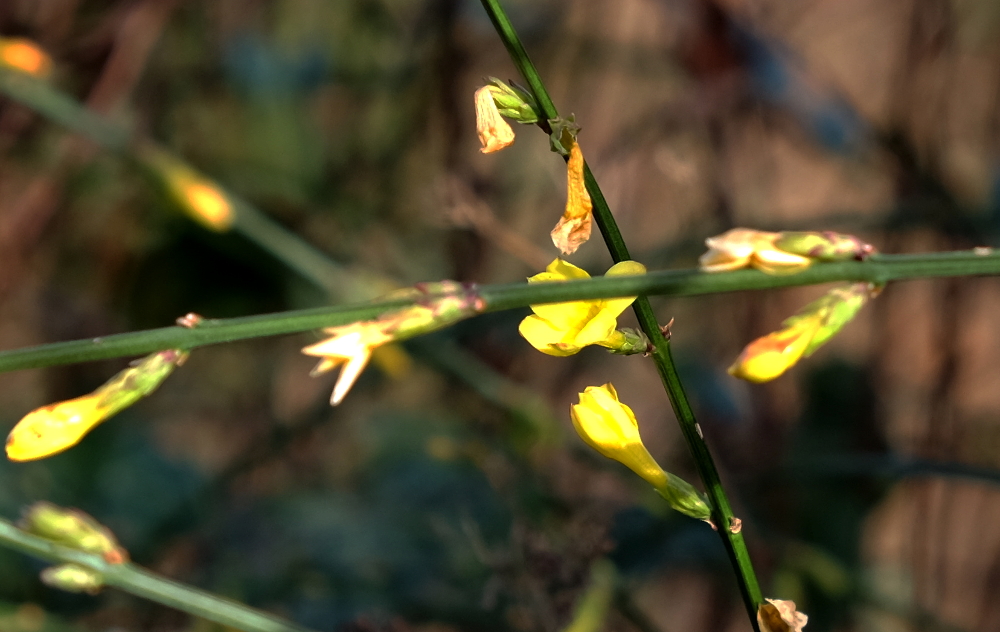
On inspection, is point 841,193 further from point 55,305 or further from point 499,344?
point 55,305

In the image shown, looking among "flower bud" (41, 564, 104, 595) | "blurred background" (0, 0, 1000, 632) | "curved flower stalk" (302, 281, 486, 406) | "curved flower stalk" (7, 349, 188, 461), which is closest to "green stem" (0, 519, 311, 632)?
"flower bud" (41, 564, 104, 595)

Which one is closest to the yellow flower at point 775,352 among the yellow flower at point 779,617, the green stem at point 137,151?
the yellow flower at point 779,617

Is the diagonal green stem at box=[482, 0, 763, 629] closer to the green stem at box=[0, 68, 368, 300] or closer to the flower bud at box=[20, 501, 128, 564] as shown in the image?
the flower bud at box=[20, 501, 128, 564]

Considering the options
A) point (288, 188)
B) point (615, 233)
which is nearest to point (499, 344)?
point (288, 188)

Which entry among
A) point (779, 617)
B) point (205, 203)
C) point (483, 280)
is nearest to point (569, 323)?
point (779, 617)

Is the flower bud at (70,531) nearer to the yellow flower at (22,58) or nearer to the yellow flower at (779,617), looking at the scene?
the yellow flower at (779,617)

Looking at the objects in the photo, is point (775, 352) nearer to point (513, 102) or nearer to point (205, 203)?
point (513, 102)
